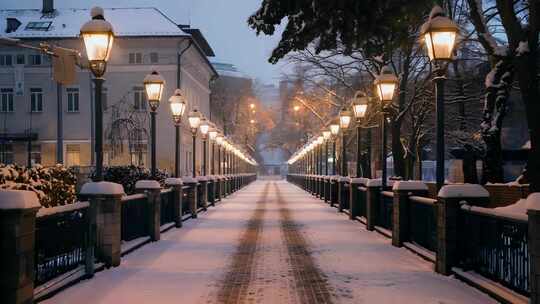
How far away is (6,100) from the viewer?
5709cm

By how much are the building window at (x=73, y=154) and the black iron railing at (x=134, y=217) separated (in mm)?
40821

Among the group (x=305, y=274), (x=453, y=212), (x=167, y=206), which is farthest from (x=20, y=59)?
(x=453, y=212)

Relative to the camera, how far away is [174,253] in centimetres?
1434

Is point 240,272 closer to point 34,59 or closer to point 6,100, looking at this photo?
point 34,59

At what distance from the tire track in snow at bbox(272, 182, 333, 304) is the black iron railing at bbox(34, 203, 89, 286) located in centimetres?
331

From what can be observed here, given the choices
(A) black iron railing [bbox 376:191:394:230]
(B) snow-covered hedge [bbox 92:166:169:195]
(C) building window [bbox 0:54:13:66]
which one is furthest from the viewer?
(C) building window [bbox 0:54:13:66]

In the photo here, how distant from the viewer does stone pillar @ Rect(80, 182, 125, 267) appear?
38.1 ft

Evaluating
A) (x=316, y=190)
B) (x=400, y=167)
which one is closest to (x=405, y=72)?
(x=400, y=167)

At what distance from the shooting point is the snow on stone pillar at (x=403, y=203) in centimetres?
1477

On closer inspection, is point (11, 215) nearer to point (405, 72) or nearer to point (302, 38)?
point (302, 38)

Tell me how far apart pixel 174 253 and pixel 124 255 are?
1.09 metres

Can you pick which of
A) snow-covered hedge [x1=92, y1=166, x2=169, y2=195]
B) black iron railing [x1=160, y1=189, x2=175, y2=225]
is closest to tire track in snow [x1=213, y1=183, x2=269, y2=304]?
black iron railing [x1=160, y1=189, x2=175, y2=225]

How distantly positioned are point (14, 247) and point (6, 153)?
5207 cm

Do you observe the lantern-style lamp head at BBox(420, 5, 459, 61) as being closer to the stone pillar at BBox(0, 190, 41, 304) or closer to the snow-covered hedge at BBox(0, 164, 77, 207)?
the snow-covered hedge at BBox(0, 164, 77, 207)
